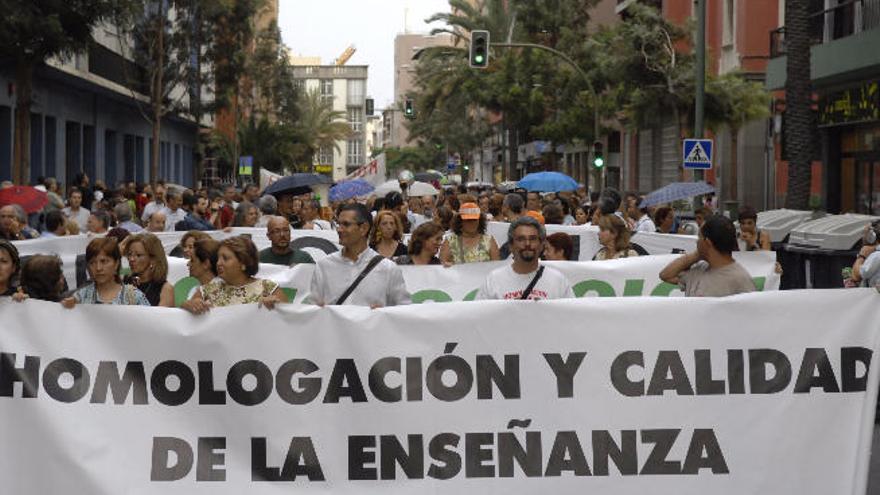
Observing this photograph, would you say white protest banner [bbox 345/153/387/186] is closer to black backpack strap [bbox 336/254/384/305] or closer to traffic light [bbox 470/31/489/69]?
traffic light [bbox 470/31/489/69]

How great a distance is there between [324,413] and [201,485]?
0.57m

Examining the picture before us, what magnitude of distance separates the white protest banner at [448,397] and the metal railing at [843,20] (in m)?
22.7

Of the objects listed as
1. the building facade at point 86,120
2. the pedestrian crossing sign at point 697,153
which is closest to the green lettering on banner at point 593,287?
the pedestrian crossing sign at point 697,153

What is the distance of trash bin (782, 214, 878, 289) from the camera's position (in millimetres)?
17422

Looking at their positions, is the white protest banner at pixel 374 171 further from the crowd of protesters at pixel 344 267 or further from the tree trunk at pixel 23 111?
the crowd of protesters at pixel 344 267

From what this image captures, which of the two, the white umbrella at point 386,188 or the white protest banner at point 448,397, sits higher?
the white umbrella at point 386,188

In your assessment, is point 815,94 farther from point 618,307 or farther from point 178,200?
point 618,307

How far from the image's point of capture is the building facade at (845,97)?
29.4 meters

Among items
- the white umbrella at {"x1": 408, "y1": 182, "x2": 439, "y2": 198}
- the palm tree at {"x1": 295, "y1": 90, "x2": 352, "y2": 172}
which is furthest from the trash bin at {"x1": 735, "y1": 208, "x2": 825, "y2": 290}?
the palm tree at {"x1": 295, "y1": 90, "x2": 352, "y2": 172}

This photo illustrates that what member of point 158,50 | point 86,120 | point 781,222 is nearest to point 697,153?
point 781,222

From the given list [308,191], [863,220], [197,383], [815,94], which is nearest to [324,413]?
[197,383]

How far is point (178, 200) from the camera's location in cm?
1861

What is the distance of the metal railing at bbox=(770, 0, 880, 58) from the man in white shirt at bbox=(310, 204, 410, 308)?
866 inches

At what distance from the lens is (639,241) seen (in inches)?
563
